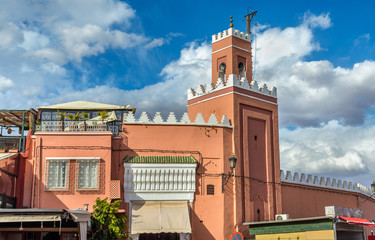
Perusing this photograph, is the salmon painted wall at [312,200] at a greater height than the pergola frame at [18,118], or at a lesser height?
lesser

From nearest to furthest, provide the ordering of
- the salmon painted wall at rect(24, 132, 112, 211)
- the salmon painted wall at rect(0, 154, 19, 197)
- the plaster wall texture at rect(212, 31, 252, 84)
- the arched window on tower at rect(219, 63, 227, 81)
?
1. the salmon painted wall at rect(0, 154, 19, 197)
2. the salmon painted wall at rect(24, 132, 112, 211)
3. the plaster wall texture at rect(212, 31, 252, 84)
4. the arched window on tower at rect(219, 63, 227, 81)

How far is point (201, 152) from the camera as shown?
2320 cm

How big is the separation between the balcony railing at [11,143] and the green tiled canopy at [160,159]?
4781 millimetres

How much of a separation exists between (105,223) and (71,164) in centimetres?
325

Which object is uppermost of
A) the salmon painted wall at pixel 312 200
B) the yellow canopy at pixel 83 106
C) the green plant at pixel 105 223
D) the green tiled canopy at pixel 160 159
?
the yellow canopy at pixel 83 106

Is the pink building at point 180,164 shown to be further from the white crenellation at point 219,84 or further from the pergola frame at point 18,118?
the pergola frame at point 18,118

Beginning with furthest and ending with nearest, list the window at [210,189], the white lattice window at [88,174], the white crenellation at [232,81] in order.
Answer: the white crenellation at [232,81] → the window at [210,189] → the white lattice window at [88,174]

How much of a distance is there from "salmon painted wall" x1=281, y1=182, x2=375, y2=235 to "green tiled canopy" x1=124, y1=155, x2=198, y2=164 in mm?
6120

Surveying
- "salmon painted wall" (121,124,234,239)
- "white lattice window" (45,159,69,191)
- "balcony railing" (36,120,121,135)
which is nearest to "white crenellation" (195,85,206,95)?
"salmon painted wall" (121,124,234,239)

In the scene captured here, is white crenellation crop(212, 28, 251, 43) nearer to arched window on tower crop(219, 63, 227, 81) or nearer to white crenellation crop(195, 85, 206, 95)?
arched window on tower crop(219, 63, 227, 81)

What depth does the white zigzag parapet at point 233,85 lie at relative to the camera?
958 inches

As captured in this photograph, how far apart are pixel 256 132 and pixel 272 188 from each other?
9.43 ft

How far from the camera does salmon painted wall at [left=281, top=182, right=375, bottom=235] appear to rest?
26.5 meters

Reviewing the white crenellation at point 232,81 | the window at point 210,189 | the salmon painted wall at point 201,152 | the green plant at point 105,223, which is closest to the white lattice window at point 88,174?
the green plant at point 105,223
